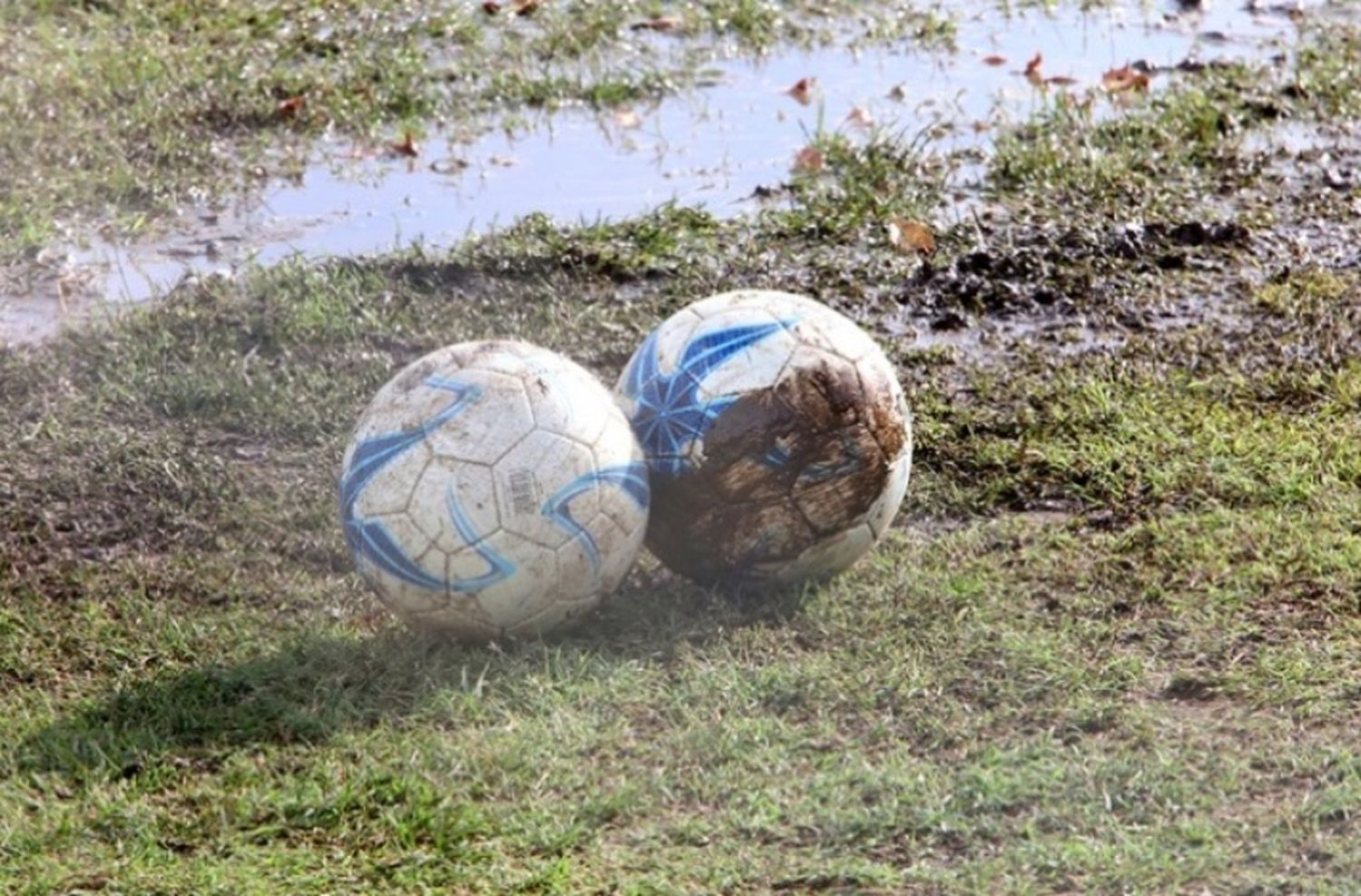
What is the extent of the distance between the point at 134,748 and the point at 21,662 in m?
0.67

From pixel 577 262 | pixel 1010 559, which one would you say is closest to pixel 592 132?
pixel 577 262

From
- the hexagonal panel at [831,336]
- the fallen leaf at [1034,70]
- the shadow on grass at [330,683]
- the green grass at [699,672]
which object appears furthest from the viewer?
the fallen leaf at [1034,70]

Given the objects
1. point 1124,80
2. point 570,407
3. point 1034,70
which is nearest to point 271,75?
point 1034,70

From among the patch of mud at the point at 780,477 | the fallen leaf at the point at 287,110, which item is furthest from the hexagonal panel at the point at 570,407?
the fallen leaf at the point at 287,110

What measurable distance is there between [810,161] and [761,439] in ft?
12.5

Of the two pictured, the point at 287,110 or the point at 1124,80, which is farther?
the point at 1124,80

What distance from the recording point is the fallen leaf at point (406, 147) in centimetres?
951

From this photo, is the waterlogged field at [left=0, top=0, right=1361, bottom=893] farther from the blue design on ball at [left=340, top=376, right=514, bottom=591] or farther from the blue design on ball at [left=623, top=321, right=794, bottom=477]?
the blue design on ball at [left=623, top=321, right=794, bottom=477]

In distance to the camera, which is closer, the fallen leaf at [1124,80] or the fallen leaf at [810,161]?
the fallen leaf at [810,161]

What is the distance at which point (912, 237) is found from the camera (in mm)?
8547

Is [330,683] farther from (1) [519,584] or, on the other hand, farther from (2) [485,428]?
(2) [485,428]

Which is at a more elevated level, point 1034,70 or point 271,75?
point 271,75

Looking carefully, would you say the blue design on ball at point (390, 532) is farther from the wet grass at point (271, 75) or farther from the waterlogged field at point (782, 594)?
the wet grass at point (271, 75)

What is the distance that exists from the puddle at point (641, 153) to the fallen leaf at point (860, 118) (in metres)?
0.03
